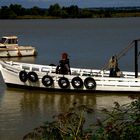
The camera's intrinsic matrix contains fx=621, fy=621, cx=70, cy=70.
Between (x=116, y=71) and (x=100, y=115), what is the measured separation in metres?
5.96

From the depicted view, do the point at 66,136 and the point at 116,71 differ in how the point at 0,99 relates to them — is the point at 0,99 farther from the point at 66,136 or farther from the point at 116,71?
the point at 66,136

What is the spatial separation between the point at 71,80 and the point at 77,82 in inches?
9.9

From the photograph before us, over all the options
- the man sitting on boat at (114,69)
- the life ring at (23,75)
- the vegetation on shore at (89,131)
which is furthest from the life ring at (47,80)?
the vegetation on shore at (89,131)

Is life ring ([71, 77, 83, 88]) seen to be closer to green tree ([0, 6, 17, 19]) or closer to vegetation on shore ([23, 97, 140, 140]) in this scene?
vegetation on shore ([23, 97, 140, 140])

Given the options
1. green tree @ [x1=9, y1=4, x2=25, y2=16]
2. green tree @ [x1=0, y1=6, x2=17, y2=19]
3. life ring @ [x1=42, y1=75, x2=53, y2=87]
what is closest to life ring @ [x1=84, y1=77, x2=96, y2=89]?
life ring @ [x1=42, y1=75, x2=53, y2=87]

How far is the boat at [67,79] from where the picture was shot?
23250mm

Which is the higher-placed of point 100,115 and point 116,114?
point 116,114

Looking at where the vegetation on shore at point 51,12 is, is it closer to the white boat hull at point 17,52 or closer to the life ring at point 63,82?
the white boat hull at point 17,52

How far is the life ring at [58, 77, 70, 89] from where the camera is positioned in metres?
23.9

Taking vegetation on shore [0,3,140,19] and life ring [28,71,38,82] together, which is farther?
vegetation on shore [0,3,140,19]

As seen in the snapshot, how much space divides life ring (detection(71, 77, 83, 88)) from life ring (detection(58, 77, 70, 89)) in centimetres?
27

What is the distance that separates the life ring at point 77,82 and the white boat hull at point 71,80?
4 cm

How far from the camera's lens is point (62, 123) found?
784cm

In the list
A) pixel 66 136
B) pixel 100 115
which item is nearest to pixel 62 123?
pixel 66 136
